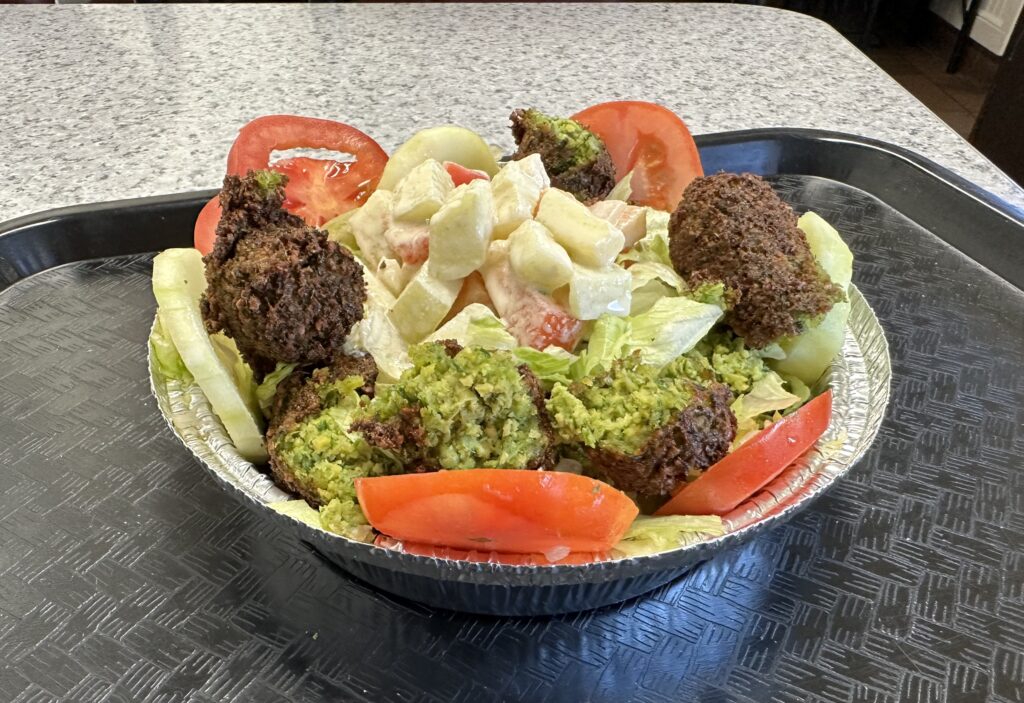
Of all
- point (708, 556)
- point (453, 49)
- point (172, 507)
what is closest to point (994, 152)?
point (453, 49)

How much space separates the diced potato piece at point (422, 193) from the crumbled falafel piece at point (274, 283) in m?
0.12

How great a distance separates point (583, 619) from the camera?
0.91m

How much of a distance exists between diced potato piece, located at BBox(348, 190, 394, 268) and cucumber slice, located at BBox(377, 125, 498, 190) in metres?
0.08

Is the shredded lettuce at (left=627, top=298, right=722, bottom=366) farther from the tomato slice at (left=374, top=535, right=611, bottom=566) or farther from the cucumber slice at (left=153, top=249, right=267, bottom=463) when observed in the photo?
the cucumber slice at (left=153, top=249, right=267, bottom=463)

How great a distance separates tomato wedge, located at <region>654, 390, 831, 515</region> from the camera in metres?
0.79

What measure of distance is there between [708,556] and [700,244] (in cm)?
39

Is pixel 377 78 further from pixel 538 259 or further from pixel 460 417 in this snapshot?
pixel 460 417

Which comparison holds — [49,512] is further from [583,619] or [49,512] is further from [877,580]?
[877,580]

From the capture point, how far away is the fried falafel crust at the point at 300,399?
841 millimetres

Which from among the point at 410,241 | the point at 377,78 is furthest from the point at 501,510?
the point at 377,78

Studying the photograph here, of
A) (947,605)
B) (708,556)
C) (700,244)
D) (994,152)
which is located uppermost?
(700,244)

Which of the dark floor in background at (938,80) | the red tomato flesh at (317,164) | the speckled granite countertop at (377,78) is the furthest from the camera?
the dark floor in background at (938,80)

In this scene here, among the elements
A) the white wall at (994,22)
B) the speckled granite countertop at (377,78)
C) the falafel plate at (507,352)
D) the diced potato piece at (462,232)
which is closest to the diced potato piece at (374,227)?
the falafel plate at (507,352)

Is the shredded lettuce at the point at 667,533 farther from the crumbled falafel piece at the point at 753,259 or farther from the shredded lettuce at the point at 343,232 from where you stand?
the shredded lettuce at the point at 343,232
